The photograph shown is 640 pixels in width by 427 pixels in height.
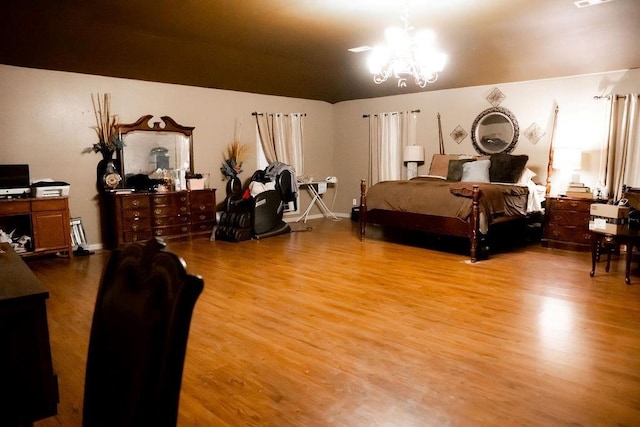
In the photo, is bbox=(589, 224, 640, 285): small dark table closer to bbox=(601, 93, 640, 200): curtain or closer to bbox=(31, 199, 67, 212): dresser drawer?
bbox=(601, 93, 640, 200): curtain

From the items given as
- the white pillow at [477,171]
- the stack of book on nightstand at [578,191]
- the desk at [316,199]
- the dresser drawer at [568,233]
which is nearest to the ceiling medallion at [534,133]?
the white pillow at [477,171]

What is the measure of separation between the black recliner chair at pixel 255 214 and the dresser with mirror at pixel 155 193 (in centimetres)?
42

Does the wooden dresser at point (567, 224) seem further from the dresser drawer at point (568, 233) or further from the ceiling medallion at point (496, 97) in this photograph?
the ceiling medallion at point (496, 97)

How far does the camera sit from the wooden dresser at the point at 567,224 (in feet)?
18.4

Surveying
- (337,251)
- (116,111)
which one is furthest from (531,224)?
(116,111)

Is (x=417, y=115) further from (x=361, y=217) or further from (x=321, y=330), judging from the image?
(x=321, y=330)

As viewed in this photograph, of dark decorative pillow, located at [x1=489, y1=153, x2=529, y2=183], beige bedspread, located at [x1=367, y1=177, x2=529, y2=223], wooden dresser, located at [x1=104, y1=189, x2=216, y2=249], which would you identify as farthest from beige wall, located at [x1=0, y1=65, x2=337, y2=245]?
dark decorative pillow, located at [x1=489, y1=153, x2=529, y2=183]

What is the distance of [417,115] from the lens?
7848 mm

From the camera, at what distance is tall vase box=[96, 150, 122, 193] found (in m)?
5.87

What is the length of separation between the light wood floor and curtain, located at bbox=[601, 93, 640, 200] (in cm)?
121

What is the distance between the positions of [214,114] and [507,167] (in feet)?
14.8

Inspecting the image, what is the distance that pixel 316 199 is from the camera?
8.95 meters

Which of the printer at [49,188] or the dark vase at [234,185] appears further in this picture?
the dark vase at [234,185]

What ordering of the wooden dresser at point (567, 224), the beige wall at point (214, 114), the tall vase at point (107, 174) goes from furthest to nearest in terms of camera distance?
the tall vase at point (107, 174), the wooden dresser at point (567, 224), the beige wall at point (214, 114)
